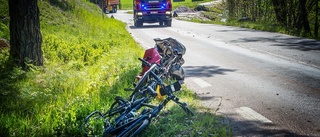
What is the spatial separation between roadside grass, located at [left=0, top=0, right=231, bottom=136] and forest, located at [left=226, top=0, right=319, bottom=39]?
496 inches

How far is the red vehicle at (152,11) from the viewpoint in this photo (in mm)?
27500

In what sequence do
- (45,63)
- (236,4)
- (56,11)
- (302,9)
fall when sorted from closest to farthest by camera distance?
(45,63) < (56,11) < (302,9) < (236,4)

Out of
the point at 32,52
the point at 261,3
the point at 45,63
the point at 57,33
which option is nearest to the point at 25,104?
the point at 32,52

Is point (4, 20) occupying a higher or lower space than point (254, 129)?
higher

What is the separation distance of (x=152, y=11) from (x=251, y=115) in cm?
2226

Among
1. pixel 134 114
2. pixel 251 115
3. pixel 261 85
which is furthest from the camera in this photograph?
pixel 261 85

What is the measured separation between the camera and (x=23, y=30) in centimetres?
842

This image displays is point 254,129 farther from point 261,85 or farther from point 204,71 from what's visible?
point 204,71

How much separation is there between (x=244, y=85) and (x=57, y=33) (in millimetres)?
7936

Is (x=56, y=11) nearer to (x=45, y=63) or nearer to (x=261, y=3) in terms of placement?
Result: (x=45, y=63)

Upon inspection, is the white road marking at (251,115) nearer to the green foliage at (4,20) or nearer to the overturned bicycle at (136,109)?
the overturned bicycle at (136,109)

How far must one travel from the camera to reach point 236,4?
35.0 metres

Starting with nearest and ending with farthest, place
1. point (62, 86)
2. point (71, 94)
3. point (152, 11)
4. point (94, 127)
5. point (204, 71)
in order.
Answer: point (94, 127)
point (71, 94)
point (62, 86)
point (204, 71)
point (152, 11)

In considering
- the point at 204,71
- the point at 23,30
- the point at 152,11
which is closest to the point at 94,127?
the point at 23,30
